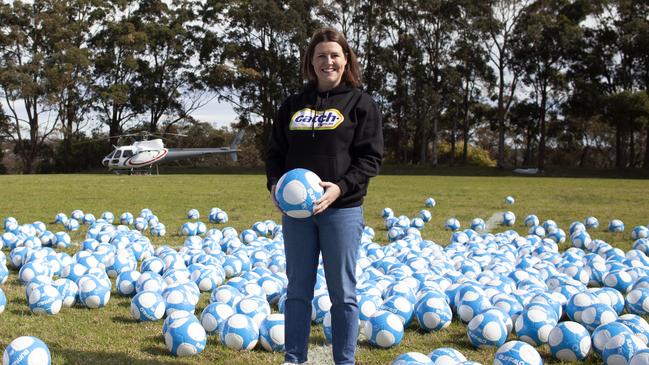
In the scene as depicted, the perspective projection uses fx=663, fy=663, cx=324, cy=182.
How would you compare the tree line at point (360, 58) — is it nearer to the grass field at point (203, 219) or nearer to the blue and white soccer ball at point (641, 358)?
the grass field at point (203, 219)

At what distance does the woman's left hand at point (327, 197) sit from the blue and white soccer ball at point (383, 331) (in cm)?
156

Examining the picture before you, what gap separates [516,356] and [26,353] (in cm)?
297

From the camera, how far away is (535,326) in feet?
16.9

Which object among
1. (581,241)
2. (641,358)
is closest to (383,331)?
(641,358)

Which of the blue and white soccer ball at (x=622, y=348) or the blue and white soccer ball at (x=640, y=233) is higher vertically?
the blue and white soccer ball at (x=622, y=348)

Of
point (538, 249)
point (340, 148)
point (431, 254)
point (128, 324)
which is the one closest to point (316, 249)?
point (340, 148)

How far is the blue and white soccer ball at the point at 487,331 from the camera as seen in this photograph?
5.05 meters

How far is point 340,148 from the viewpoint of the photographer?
13.1ft

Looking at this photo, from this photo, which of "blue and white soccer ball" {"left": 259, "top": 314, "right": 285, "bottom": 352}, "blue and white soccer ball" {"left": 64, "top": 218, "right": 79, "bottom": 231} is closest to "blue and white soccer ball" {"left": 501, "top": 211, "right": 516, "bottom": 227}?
"blue and white soccer ball" {"left": 64, "top": 218, "right": 79, "bottom": 231}

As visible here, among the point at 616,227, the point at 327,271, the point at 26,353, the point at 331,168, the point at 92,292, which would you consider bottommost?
the point at 616,227

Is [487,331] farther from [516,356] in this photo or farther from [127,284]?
[127,284]

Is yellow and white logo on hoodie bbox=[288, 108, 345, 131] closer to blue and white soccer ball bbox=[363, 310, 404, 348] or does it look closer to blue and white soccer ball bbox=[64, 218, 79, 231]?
blue and white soccer ball bbox=[363, 310, 404, 348]

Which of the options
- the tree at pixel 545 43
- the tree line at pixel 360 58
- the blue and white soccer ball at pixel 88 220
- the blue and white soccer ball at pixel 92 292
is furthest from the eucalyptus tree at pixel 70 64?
the blue and white soccer ball at pixel 92 292

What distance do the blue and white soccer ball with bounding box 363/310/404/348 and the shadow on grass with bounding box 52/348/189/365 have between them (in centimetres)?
143
